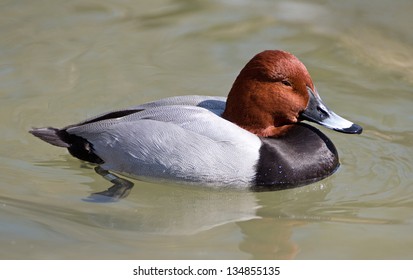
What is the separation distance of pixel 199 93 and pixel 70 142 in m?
1.80

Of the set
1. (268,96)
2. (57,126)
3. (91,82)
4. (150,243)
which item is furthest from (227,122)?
(91,82)

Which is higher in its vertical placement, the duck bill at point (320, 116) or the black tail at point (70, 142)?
the duck bill at point (320, 116)

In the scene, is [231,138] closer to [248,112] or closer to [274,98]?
[248,112]

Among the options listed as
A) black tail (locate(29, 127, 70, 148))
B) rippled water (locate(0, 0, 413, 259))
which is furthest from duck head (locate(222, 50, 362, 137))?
black tail (locate(29, 127, 70, 148))

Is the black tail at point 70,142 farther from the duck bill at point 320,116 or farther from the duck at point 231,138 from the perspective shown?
the duck bill at point 320,116

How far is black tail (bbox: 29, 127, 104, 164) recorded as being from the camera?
634 centimetres

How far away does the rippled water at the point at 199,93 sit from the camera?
5.26 meters

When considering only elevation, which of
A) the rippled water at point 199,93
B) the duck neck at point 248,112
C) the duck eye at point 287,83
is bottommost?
the rippled water at point 199,93

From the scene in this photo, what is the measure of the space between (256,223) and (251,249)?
43 cm

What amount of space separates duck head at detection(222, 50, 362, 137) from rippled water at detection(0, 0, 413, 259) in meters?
0.52

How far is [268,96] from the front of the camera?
6.17 metres

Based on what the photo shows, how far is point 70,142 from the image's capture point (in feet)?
21.1

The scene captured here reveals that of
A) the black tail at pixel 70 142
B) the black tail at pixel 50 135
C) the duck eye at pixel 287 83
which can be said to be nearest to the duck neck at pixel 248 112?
the duck eye at pixel 287 83

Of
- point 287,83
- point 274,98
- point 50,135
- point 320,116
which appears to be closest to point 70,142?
point 50,135
